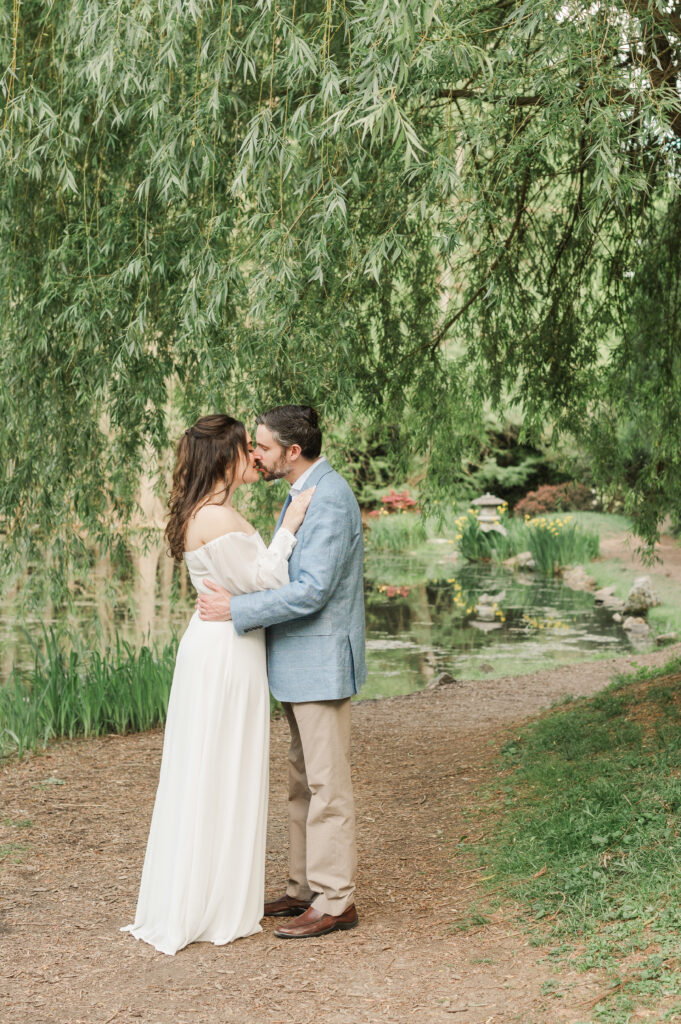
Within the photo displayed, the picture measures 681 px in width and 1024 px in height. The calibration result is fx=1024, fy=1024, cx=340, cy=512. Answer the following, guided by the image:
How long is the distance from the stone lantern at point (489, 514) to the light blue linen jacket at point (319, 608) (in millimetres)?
15980

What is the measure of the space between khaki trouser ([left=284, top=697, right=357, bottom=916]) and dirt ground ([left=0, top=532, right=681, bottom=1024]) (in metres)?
0.19

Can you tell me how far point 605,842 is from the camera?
3930 mm

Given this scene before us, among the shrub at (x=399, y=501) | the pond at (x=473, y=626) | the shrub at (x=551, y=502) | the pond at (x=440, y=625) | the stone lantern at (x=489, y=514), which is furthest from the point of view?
the shrub at (x=399, y=501)

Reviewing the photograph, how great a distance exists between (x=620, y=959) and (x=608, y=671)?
611 centimetres

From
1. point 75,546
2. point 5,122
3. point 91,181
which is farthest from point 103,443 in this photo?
point 5,122

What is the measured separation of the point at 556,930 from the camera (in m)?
3.46

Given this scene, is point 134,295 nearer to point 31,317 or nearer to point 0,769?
point 31,317

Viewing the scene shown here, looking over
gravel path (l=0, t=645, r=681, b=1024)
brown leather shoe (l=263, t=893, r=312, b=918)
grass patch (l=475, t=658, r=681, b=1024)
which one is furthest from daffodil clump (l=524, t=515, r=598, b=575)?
brown leather shoe (l=263, t=893, r=312, b=918)

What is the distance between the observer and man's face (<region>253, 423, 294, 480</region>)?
3.55 m

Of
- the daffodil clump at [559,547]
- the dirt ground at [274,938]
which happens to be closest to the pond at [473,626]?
the daffodil clump at [559,547]

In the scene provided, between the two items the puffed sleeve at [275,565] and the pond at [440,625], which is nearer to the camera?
the puffed sleeve at [275,565]

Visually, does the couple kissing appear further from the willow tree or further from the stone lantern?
the stone lantern

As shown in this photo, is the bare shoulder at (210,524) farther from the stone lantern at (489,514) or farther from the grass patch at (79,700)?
the stone lantern at (489,514)

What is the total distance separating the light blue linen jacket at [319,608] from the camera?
3.41 m
